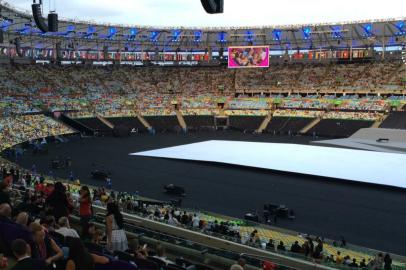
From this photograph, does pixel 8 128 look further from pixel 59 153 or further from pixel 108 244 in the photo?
pixel 108 244

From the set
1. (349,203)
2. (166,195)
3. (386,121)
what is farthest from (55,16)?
(386,121)

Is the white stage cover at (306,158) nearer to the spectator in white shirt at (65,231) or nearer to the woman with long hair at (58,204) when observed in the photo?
the woman with long hair at (58,204)

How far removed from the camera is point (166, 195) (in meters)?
23.8

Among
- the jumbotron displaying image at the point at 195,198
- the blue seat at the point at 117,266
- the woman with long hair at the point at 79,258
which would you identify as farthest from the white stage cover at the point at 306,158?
the woman with long hair at the point at 79,258

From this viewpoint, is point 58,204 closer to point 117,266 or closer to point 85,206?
point 85,206

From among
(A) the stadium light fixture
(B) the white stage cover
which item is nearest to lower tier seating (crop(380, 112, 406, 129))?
(B) the white stage cover

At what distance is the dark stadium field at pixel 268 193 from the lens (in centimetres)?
1844

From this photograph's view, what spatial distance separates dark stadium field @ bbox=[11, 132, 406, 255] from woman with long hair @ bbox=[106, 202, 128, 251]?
1196cm

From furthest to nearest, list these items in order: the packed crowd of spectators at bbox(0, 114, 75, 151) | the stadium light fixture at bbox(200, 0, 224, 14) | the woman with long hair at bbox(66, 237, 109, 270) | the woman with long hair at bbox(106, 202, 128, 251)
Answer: the packed crowd of spectators at bbox(0, 114, 75, 151) < the stadium light fixture at bbox(200, 0, 224, 14) < the woman with long hair at bbox(106, 202, 128, 251) < the woman with long hair at bbox(66, 237, 109, 270)

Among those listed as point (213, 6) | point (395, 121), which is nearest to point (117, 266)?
point (213, 6)

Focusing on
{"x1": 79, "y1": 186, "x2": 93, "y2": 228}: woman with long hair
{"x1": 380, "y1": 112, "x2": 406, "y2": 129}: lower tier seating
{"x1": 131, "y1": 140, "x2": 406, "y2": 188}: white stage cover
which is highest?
{"x1": 79, "y1": 186, "x2": 93, "y2": 228}: woman with long hair

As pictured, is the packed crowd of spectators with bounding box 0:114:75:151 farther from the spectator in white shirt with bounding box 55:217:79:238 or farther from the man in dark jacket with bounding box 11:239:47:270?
the man in dark jacket with bounding box 11:239:47:270

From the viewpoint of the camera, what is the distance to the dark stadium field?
1844cm

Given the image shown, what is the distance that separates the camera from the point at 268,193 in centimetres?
2414
